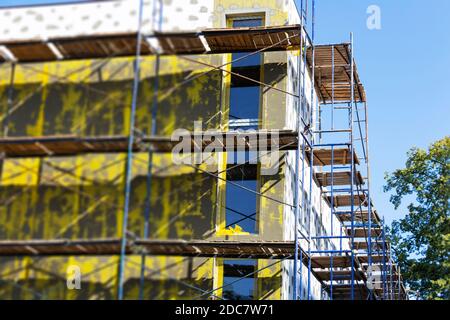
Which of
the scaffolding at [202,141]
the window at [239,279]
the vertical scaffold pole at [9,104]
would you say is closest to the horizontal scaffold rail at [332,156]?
the scaffolding at [202,141]

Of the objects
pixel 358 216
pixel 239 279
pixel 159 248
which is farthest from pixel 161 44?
pixel 358 216

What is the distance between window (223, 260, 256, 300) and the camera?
1905 cm

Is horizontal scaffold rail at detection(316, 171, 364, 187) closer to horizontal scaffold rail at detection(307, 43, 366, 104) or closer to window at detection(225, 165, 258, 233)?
horizontal scaffold rail at detection(307, 43, 366, 104)

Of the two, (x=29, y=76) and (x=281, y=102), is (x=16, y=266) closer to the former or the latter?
(x=29, y=76)

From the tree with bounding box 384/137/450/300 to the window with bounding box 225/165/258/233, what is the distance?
934 centimetres

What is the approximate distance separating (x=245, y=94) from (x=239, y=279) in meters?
4.48

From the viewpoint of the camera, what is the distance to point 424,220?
28.5m

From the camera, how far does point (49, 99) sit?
2050 centimetres

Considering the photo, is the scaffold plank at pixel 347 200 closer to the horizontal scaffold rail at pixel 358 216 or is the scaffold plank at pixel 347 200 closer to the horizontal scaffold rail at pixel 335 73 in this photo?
the horizontal scaffold rail at pixel 358 216

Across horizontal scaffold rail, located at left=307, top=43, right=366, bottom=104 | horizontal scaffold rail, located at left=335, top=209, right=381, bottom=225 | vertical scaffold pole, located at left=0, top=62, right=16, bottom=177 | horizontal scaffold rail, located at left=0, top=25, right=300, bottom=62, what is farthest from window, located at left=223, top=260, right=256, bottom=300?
horizontal scaffold rail, located at left=335, top=209, right=381, bottom=225

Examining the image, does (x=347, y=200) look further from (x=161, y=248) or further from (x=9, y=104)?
(x=9, y=104)
